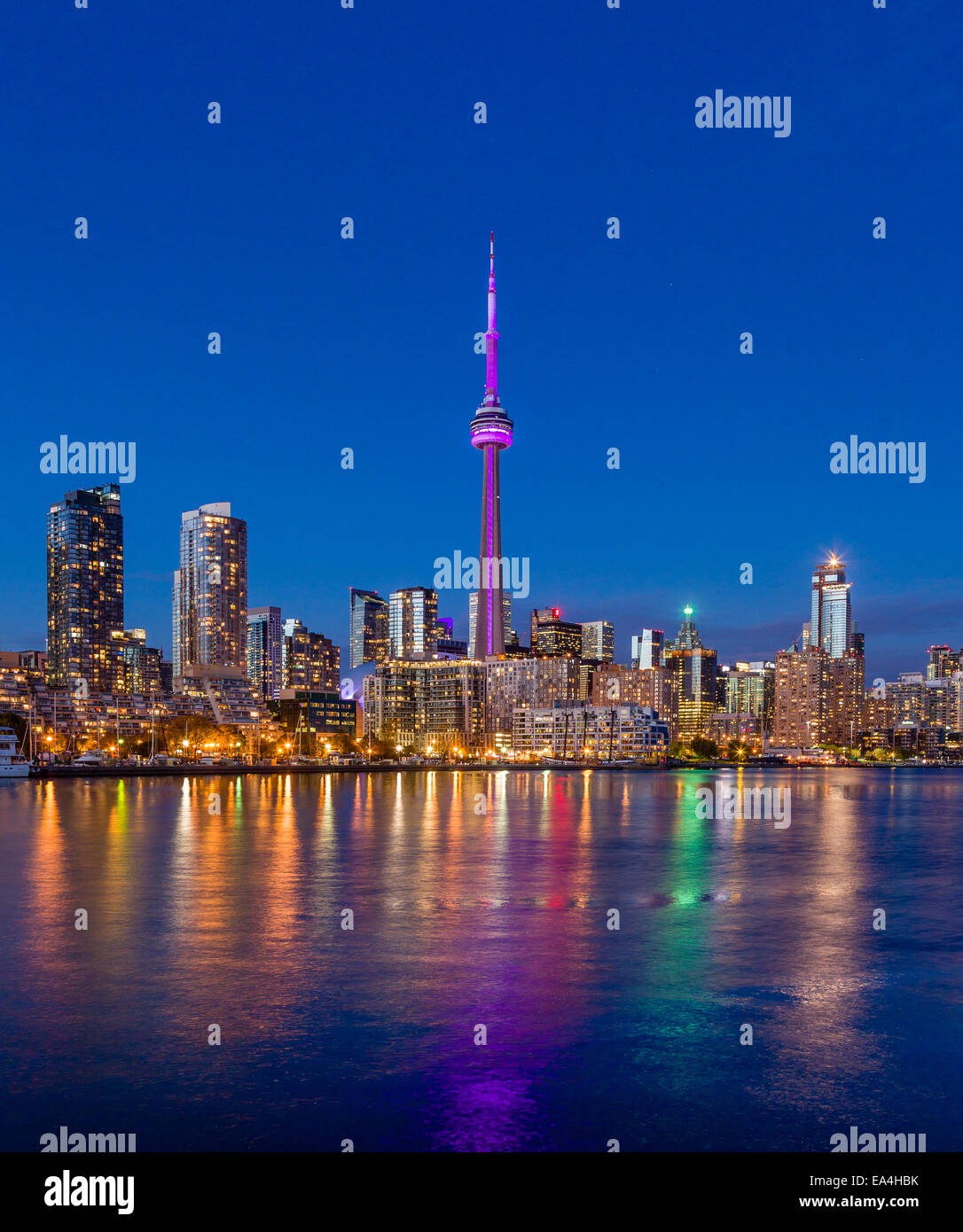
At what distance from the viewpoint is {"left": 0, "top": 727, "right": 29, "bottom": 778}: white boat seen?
151500 mm

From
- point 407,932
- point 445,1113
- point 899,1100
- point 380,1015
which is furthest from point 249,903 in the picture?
point 899,1100

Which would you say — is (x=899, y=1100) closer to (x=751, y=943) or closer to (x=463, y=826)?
(x=751, y=943)

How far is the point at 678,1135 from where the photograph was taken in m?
14.4

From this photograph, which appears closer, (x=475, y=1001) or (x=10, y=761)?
(x=475, y=1001)

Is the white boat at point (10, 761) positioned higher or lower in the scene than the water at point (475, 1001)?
lower

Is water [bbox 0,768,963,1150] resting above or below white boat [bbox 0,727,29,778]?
above

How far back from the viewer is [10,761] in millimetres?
157625

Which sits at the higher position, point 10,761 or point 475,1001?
point 475,1001

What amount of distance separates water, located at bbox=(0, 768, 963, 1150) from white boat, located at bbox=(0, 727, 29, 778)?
11341 centimetres

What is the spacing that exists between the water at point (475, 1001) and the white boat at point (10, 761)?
4465 inches

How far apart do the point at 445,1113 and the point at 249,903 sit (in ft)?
66.2

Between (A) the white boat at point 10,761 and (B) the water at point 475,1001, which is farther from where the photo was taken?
(A) the white boat at point 10,761

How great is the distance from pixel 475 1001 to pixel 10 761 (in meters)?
154

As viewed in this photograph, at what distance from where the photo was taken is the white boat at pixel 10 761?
151500mm
